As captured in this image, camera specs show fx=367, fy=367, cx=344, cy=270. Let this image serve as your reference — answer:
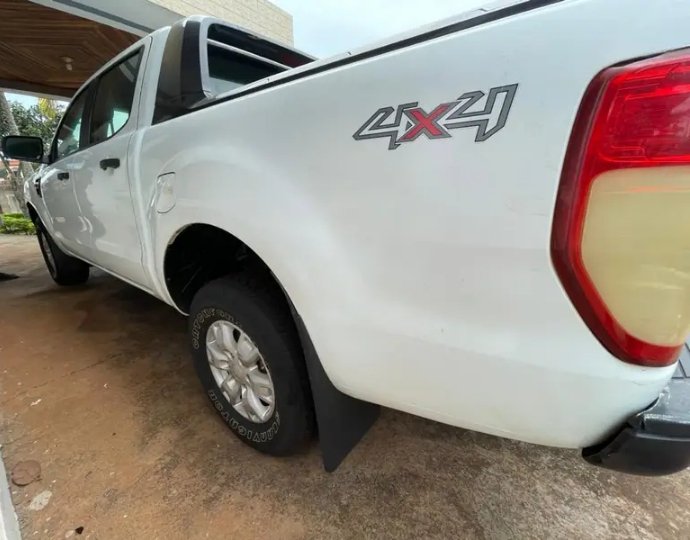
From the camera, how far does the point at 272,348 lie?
4.54 feet

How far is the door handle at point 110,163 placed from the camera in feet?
6.30

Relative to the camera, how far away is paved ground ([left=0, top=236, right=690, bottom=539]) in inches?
53.7

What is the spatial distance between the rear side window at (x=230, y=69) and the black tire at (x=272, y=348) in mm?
966

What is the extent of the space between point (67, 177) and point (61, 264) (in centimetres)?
177

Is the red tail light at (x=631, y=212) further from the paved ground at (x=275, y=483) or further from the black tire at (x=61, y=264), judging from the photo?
the black tire at (x=61, y=264)

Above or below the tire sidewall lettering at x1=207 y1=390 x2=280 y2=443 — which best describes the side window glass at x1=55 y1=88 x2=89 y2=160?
above

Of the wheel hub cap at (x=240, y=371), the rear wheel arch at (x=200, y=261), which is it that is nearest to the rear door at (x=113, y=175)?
the rear wheel arch at (x=200, y=261)

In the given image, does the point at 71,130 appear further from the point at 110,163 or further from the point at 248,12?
the point at 248,12

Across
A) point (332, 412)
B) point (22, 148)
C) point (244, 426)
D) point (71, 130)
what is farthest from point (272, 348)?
point (22, 148)

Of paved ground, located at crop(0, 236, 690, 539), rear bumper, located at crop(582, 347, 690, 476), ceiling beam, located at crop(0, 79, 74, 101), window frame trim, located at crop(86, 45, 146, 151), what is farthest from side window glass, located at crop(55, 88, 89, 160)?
ceiling beam, located at crop(0, 79, 74, 101)

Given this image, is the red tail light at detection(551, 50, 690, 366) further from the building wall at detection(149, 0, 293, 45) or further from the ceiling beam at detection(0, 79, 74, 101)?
the ceiling beam at detection(0, 79, 74, 101)

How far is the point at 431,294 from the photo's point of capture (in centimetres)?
88

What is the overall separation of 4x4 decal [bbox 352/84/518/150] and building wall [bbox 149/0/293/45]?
5098 mm

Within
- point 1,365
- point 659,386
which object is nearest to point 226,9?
point 1,365
